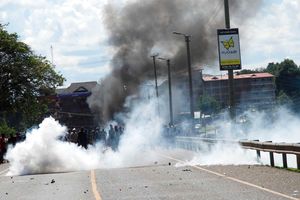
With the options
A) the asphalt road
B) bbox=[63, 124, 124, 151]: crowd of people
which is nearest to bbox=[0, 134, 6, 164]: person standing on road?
bbox=[63, 124, 124, 151]: crowd of people

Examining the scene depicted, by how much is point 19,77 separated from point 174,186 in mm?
55104

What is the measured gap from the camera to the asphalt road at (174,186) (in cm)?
1470

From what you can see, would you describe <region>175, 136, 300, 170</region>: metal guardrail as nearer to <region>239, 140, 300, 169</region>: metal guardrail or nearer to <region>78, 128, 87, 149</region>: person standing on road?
<region>239, 140, 300, 169</region>: metal guardrail

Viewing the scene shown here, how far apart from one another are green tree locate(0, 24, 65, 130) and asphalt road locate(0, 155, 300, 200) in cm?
4799

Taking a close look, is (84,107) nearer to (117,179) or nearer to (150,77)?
(150,77)

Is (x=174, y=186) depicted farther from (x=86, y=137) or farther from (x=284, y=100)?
(x=284, y=100)

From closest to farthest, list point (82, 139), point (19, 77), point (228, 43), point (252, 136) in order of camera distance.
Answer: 1. point (82, 139)
2. point (228, 43)
3. point (252, 136)
4. point (19, 77)

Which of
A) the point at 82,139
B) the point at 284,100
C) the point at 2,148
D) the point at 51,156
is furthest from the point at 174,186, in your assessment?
the point at 284,100

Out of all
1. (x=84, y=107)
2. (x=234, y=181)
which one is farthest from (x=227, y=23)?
(x=84, y=107)

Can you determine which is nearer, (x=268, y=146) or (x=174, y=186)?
(x=174, y=186)

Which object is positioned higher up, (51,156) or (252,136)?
(252,136)

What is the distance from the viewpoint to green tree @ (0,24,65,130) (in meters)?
69.3

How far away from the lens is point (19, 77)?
7031 centimetres

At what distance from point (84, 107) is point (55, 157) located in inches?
3172
